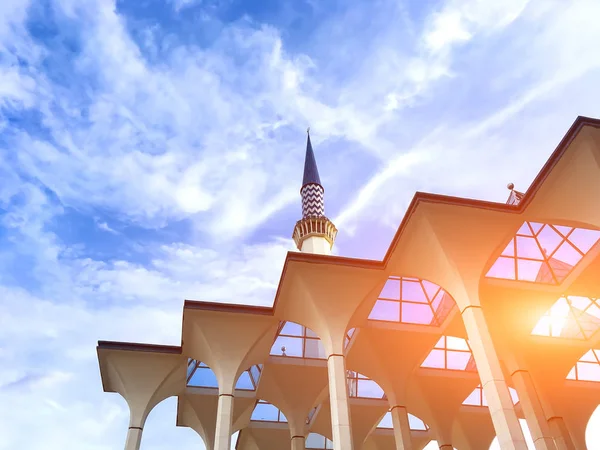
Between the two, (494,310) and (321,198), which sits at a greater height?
(321,198)

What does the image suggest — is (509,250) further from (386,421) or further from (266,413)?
(266,413)

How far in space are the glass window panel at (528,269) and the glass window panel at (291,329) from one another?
1067 cm

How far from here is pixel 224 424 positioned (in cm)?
1908

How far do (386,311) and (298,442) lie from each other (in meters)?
9.48

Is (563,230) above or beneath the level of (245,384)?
above

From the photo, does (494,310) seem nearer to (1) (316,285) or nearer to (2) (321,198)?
(1) (316,285)

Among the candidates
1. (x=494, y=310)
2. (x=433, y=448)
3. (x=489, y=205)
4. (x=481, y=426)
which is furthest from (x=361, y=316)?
(x=433, y=448)

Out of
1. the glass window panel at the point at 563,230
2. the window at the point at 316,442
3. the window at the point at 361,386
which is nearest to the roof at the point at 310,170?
the window at the point at 361,386

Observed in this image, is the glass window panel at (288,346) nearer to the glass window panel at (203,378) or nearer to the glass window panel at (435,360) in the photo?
the glass window panel at (203,378)

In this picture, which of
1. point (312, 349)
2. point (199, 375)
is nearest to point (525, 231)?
point (312, 349)

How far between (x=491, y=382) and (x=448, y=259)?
4.05 metres

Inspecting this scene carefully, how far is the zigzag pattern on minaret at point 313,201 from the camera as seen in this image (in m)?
39.0

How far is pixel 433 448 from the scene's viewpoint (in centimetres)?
3384

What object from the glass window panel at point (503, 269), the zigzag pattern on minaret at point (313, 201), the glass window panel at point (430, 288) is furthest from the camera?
the zigzag pattern on minaret at point (313, 201)
